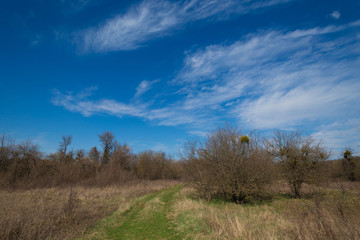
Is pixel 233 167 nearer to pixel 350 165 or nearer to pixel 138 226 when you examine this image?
pixel 138 226

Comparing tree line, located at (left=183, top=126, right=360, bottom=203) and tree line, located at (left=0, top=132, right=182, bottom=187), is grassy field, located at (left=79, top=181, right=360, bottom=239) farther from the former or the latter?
tree line, located at (left=0, top=132, right=182, bottom=187)

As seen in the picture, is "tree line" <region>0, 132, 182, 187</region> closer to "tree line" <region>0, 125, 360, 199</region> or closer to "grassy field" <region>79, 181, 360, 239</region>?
"tree line" <region>0, 125, 360, 199</region>

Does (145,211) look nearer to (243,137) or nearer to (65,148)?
(243,137)

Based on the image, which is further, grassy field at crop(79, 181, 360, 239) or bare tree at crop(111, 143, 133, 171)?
bare tree at crop(111, 143, 133, 171)

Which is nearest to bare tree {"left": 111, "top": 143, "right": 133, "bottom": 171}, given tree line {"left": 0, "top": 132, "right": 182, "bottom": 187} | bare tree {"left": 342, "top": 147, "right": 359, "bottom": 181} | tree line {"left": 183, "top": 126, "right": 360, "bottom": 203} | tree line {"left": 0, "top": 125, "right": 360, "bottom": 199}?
tree line {"left": 0, "top": 132, "right": 182, "bottom": 187}

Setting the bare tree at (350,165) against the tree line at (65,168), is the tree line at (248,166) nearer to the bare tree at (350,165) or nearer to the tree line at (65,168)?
the tree line at (65,168)

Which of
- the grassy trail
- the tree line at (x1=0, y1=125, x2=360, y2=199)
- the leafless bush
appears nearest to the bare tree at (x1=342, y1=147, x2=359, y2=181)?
the tree line at (x1=0, y1=125, x2=360, y2=199)

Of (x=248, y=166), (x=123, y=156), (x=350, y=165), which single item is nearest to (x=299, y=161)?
(x=248, y=166)

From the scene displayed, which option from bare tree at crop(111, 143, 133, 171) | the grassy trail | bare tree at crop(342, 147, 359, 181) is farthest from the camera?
bare tree at crop(111, 143, 133, 171)

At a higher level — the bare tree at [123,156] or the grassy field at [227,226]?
Answer: the bare tree at [123,156]

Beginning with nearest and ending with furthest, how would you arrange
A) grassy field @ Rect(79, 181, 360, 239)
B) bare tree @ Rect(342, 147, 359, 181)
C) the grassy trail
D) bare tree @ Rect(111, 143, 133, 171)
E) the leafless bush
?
grassy field @ Rect(79, 181, 360, 239) < the grassy trail < the leafless bush < bare tree @ Rect(342, 147, 359, 181) < bare tree @ Rect(111, 143, 133, 171)

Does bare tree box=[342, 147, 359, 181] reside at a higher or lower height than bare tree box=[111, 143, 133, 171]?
lower

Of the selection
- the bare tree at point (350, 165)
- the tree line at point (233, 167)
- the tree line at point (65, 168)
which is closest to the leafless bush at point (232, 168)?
the tree line at point (233, 167)

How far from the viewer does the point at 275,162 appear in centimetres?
1680
